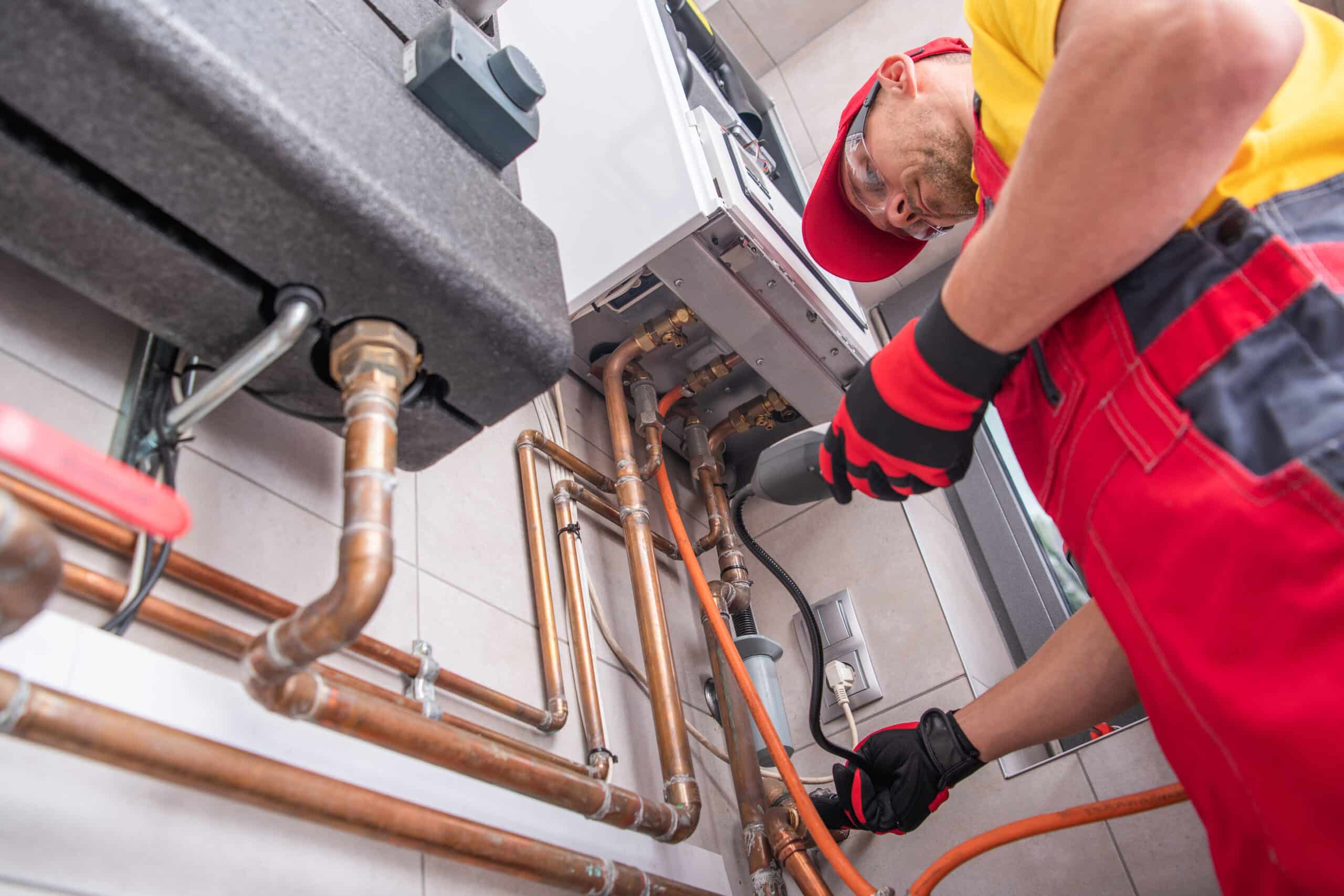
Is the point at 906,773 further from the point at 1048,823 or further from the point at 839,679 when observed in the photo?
the point at 839,679

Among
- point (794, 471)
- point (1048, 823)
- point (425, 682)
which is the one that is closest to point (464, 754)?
point (425, 682)

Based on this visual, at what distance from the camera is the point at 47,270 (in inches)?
28.2

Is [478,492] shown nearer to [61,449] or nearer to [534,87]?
[534,87]

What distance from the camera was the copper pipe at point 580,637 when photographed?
3.73 feet

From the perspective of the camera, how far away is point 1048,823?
1081 millimetres

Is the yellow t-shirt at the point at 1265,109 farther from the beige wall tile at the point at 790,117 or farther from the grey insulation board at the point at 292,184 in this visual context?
the beige wall tile at the point at 790,117

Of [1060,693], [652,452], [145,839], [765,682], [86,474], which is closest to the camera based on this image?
[86,474]

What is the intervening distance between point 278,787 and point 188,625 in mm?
169

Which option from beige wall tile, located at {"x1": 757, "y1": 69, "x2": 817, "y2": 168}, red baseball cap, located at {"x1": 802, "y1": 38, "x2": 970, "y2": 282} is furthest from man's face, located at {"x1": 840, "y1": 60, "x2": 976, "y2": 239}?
beige wall tile, located at {"x1": 757, "y1": 69, "x2": 817, "y2": 168}

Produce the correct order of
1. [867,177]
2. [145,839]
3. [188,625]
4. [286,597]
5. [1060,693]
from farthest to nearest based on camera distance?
[867,177] < [1060,693] < [286,597] < [188,625] < [145,839]

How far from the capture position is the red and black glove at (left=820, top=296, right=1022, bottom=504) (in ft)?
2.50

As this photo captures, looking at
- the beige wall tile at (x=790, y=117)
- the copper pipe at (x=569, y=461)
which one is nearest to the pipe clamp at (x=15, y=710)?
the copper pipe at (x=569, y=461)

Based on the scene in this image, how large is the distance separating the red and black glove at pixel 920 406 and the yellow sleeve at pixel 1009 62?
6.7 inches

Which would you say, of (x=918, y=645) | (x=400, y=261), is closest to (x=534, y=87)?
(x=400, y=261)
